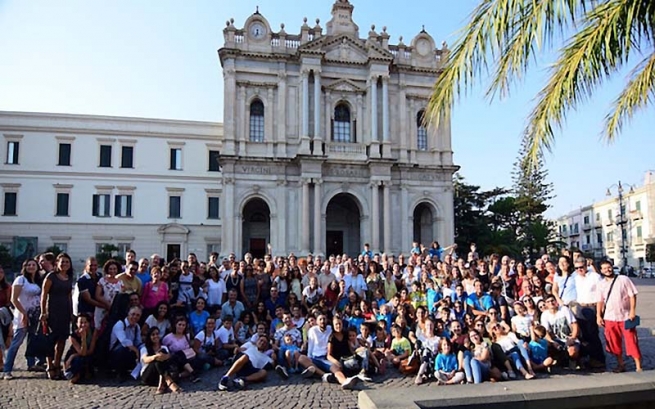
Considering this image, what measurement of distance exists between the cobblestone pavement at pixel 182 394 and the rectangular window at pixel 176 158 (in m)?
28.0

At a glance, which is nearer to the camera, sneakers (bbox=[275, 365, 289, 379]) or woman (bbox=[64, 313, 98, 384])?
woman (bbox=[64, 313, 98, 384])

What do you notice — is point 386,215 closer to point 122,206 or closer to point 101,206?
point 122,206

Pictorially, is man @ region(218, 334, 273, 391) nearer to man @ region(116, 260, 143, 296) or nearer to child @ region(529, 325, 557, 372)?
man @ region(116, 260, 143, 296)

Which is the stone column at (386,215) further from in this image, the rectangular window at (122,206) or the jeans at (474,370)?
the jeans at (474,370)

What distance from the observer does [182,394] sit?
25.7 feet

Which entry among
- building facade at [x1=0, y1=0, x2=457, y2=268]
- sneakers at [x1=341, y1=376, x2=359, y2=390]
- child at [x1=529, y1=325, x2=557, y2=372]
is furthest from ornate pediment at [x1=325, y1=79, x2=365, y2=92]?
sneakers at [x1=341, y1=376, x2=359, y2=390]

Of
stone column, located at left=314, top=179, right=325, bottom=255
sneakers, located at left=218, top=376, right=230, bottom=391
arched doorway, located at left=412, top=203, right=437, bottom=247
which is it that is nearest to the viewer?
sneakers, located at left=218, top=376, right=230, bottom=391

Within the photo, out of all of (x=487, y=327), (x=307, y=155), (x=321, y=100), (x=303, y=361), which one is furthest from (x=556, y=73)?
(x=321, y=100)

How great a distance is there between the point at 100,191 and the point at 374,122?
18817 millimetres

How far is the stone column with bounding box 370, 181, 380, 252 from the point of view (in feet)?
101

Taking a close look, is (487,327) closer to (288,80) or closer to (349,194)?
(349,194)

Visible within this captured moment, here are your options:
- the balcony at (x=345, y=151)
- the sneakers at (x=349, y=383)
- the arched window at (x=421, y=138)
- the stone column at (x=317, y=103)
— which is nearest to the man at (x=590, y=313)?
the sneakers at (x=349, y=383)

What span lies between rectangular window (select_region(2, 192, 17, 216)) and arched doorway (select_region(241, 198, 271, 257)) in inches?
599

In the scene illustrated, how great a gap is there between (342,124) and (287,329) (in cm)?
2439
